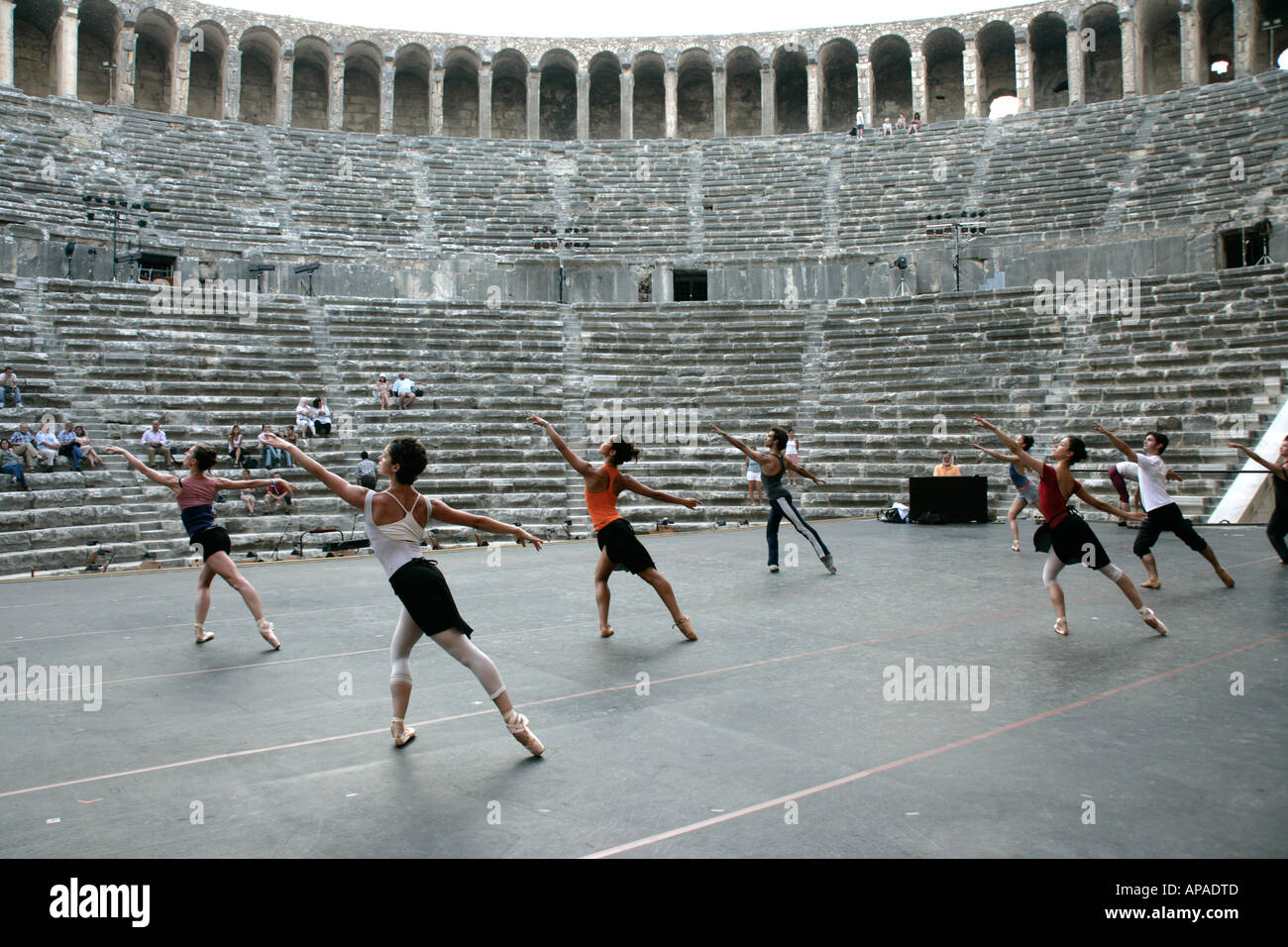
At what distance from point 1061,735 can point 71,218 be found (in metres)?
25.6

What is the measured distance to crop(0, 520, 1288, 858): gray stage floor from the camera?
3596 millimetres

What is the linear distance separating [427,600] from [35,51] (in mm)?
39971

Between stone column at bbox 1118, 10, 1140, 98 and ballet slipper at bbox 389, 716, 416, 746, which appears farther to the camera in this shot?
stone column at bbox 1118, 10, 1140, 98

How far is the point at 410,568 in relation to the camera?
479 cm

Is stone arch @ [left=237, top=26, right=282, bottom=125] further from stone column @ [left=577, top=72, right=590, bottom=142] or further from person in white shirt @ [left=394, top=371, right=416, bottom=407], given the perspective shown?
person in white shirt @ [left=394, top=371, right=416, bottom=407]

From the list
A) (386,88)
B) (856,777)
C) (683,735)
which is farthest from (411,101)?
(856,777)

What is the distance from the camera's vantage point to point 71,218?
22.6 m

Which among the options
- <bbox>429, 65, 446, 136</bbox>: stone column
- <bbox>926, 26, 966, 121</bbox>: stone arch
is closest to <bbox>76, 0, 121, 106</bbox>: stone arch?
<bbox>429, 65, 446, 136</bbox>: stone column

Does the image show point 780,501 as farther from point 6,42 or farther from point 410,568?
point 6,42

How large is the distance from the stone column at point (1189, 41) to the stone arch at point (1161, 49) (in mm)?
1602

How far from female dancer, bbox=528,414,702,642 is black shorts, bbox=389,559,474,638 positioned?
8.38 ft

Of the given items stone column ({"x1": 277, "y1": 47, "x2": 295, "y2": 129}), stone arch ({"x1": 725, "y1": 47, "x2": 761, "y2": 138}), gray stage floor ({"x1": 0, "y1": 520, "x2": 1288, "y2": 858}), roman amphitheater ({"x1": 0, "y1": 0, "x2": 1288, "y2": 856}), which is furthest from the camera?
stone arch ({"x1": 725, "y1": 47, "x2": 761, "y2": 138})

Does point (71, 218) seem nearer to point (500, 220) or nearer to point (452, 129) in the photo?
point (500, 220)

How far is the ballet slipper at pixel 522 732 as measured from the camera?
4.48 metres
